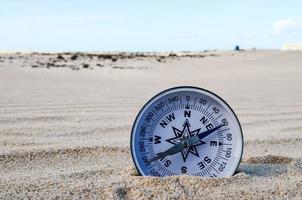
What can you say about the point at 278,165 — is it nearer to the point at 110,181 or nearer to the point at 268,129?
the point at 110,181

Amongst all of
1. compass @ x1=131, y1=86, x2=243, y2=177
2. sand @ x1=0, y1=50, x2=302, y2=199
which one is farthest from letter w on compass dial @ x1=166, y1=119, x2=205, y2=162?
sand @ x1=0, y1=50, x2=302, y2=199

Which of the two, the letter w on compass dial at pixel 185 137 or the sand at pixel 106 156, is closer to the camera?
the sand at pixel 106 156

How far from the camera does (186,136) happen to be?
206 cm

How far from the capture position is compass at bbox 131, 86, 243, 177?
204cm

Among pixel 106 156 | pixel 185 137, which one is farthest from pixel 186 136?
pixel 106 156

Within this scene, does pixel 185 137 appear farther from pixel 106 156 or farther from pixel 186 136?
pixel 106 156

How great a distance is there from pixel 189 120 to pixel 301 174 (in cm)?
56

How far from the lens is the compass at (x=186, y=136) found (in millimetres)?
2041

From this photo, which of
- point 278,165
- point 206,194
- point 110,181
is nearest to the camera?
point 206,194

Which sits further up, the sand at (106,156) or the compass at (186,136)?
Answer: the compass at (186,136)

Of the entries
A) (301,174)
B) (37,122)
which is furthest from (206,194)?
(37,122)

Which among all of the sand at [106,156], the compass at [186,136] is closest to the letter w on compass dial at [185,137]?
the compass at [186,136]

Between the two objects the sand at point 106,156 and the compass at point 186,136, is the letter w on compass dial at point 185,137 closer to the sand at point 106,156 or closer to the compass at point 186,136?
the compass at point 186,136

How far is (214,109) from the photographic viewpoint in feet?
6.81
